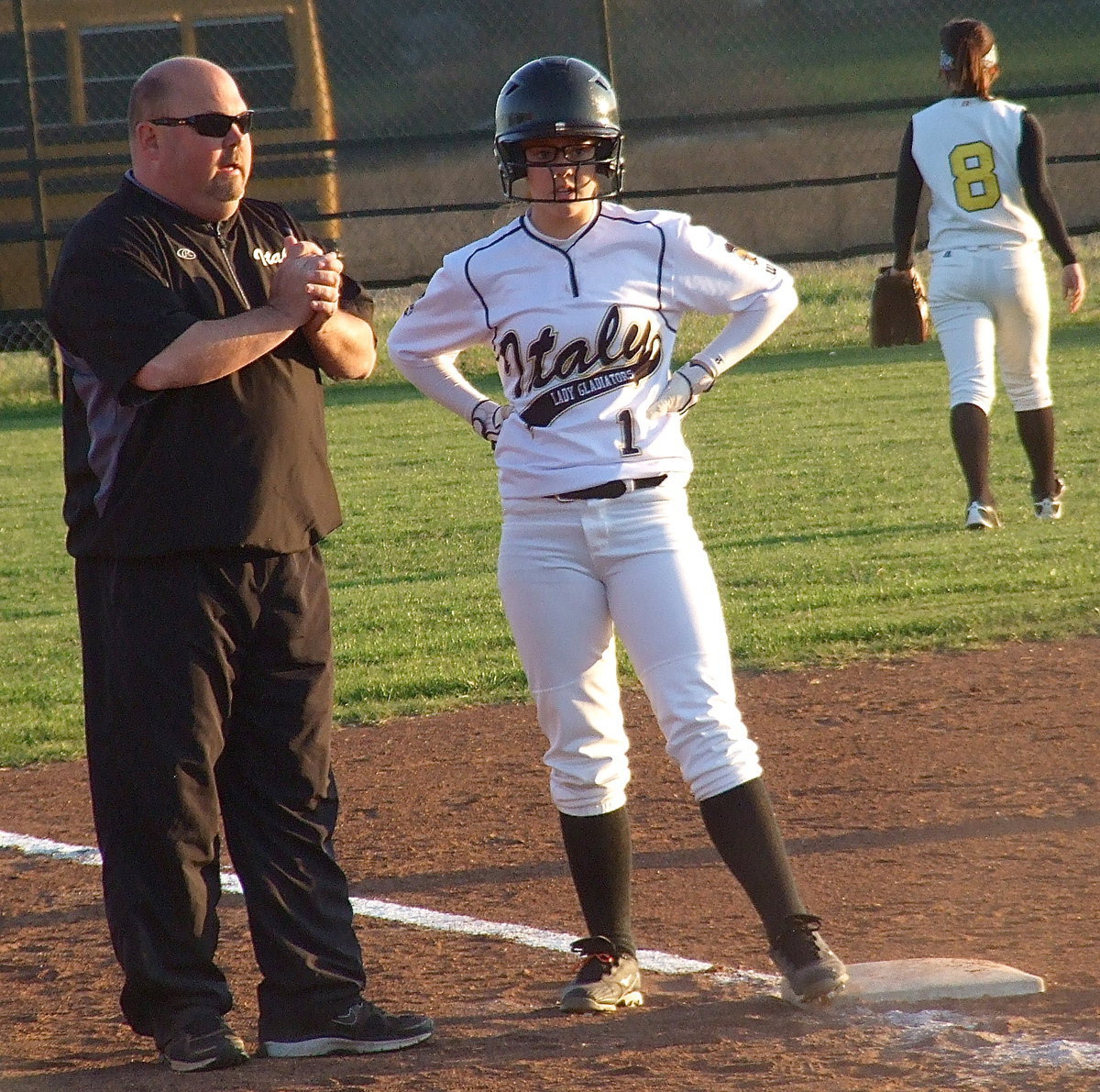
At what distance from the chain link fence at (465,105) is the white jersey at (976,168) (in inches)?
338

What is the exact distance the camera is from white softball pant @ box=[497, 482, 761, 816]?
3.51m

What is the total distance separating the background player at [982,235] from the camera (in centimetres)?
776

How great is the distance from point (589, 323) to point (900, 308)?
183 inches

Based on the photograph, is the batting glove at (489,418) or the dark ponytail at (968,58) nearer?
the batting glove at (489,418)

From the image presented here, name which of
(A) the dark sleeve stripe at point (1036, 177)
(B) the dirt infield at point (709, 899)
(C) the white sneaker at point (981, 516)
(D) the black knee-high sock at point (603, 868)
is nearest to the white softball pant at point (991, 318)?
(A) the dark sleeve stripe at point (1036, 177)

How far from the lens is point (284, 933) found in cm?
343

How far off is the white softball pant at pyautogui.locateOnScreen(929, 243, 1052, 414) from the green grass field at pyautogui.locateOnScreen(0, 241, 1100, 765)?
0.72 metres

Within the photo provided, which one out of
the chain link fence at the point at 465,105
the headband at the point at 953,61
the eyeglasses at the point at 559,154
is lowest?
the eyeglasses at the point at 559,154

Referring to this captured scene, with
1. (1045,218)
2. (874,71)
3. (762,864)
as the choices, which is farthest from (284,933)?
(874,71)

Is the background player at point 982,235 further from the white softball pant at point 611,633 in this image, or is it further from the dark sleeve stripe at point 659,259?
the white softball pant at point 611,633

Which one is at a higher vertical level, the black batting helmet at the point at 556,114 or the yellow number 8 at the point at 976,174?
the yellow number 8 at the point at 976,174

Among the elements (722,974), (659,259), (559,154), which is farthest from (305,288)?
(722,974)

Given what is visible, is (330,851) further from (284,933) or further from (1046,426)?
(1046,426)

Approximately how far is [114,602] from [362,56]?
13963mm
